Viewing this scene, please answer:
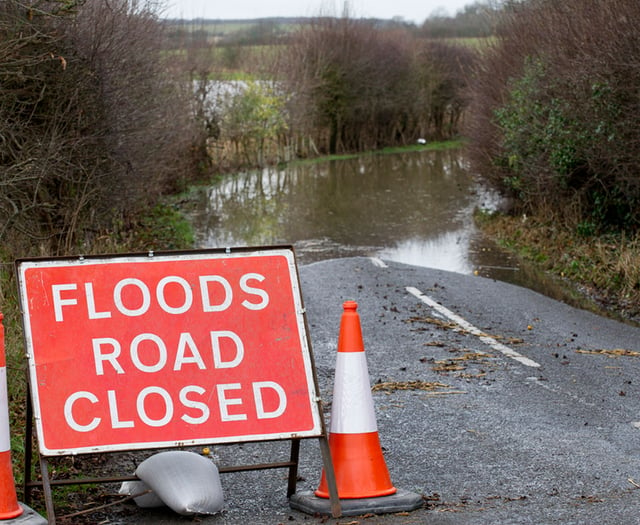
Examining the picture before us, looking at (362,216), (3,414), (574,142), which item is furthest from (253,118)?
(3,414)

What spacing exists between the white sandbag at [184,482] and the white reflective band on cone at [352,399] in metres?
0.69

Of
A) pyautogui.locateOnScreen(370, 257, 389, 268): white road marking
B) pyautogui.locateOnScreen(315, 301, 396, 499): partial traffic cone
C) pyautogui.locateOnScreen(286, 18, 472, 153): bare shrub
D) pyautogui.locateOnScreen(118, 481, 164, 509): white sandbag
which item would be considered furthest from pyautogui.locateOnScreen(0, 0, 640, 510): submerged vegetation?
pyautogui.locateOnScreen(286, 18, 472, 153): bare shrub

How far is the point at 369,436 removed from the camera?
17.4 feet

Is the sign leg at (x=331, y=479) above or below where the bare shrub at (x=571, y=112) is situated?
below

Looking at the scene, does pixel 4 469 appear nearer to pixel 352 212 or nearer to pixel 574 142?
pixel 574 142

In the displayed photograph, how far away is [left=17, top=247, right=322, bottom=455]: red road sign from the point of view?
5.05 m

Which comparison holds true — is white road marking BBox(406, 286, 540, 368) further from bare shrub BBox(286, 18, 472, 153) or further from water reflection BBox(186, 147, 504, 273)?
bare shrub BBox(286, 18, 472, 153)

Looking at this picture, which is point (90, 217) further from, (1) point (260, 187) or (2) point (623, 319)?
(1) point (260, 187)

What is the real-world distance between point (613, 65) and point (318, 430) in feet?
34.2

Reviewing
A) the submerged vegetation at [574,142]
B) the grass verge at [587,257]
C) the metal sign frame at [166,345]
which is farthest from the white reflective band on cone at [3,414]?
the submerged vegetation at [574,142]

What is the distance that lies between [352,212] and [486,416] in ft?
73.6

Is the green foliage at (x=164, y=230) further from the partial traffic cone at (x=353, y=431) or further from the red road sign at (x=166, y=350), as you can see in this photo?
the partial traffic cone at (x=353, y=431)

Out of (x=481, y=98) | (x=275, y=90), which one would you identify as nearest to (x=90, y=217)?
(x=481, y=98)

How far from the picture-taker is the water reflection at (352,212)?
71.7 feet
